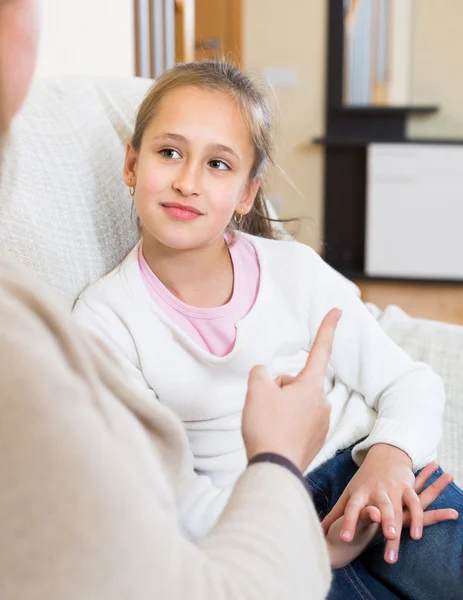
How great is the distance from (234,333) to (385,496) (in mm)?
325

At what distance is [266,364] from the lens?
4.13 ft

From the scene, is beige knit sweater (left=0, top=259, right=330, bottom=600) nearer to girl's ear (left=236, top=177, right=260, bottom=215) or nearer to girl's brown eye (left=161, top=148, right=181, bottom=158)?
girl's brown eye (left=161, top=148, right=181, bottom=158)

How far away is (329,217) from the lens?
5.15m

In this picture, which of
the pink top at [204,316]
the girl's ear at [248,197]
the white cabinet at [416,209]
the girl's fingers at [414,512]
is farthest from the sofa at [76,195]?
the white cabinet at [416,209]

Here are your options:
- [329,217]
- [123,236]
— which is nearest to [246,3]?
[329,217]

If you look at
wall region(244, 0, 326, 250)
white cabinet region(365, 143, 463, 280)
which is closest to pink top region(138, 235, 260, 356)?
white cabinet region(365, 143, 463, 280)

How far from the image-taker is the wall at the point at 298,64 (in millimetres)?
5090

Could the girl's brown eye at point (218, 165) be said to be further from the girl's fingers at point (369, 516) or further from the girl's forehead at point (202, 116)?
the girl's fingers at point (369, 516)

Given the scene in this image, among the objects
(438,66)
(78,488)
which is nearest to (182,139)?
(78,488)

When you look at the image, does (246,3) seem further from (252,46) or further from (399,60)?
(399,60)

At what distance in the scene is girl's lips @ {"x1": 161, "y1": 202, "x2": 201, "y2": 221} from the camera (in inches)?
46.6

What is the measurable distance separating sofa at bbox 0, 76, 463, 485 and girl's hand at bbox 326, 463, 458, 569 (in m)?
0.28

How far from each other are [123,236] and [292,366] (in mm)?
366

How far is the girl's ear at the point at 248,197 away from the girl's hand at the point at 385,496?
427 mm
